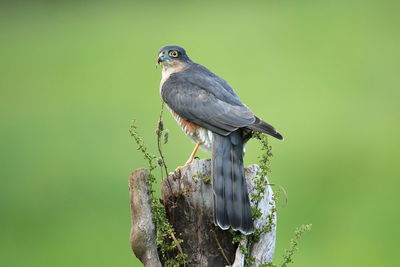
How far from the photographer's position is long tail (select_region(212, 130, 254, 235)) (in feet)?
13.7

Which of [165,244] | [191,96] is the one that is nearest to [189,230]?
[165,244]

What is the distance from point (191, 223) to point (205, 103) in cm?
118

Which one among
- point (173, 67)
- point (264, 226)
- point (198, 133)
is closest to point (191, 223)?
point (264, 226)

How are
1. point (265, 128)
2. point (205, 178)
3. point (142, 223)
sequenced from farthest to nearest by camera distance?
1. point (265, 128)
2. point (205, 178)
3. point (142, 223)

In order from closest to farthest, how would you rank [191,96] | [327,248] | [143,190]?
[143,190] → [191,96] → [327,248]

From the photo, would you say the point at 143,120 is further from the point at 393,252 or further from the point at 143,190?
the point at 143,190

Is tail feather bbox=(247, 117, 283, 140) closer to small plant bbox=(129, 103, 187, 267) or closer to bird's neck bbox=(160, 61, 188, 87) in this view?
small plant bbox=(129, 103, 187, 267)

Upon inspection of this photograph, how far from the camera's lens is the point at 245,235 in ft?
13.9

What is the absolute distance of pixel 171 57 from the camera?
6.12 m

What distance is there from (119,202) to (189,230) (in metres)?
7.28

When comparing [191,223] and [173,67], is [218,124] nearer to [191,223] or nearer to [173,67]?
[191,223]

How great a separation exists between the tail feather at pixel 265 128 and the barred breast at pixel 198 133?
0.45 metres

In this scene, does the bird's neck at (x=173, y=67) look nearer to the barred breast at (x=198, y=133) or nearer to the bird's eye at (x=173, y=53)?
the bird's eye at (x=173, y=53)

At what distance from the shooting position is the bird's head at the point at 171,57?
20.0ft
